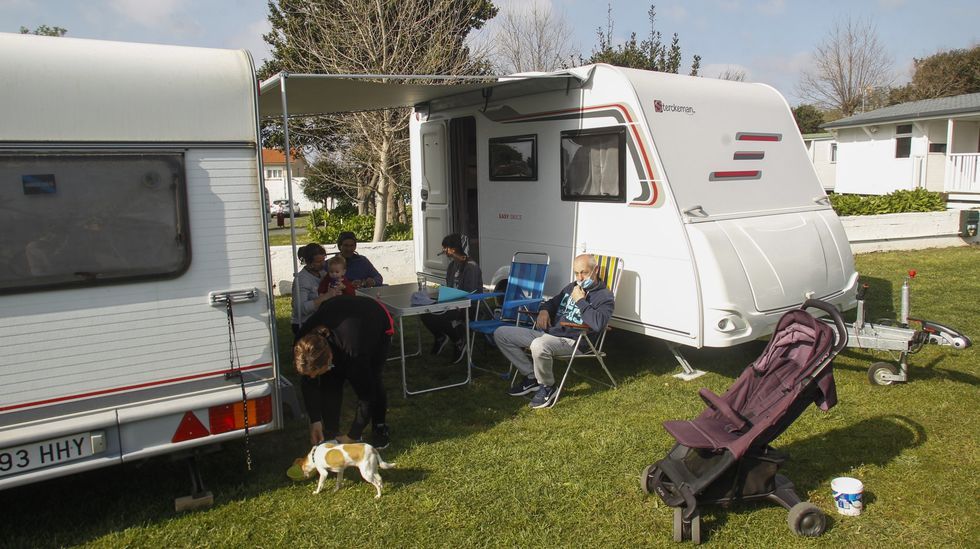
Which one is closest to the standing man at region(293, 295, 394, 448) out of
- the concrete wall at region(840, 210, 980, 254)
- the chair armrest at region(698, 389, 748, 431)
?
the chair armrest at region(698, 389, 748, 431)

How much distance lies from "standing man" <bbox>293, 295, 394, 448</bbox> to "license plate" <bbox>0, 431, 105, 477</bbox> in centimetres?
A: 107

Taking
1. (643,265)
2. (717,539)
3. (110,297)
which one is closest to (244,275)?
(110,297)

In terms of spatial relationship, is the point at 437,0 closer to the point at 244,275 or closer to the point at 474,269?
the point at 474,269

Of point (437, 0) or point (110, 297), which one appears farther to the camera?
point (437, 0)

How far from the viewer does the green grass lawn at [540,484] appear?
3516mm

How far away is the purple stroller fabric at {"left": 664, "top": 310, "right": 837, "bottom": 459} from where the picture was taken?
11.3ft

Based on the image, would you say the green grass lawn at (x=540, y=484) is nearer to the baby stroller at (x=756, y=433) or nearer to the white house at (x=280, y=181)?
the baby stroller at (x=756, y=433)

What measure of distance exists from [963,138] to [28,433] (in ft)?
65.9

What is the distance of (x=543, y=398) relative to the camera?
5.30 meters

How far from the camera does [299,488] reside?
403 cm

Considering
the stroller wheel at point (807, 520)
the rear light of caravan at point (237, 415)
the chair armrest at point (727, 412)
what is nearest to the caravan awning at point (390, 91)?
the rear light of caravan at point (237, 415)

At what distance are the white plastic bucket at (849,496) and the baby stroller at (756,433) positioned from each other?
Answer: 21 centimetres

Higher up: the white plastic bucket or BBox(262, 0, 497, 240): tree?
BBox(262, 0, 497, 240): tree

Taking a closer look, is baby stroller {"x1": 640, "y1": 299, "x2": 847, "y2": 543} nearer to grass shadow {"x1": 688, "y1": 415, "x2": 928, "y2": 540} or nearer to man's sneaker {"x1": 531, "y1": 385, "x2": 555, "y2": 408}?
grass shadow {"x1": 688, "y1": 415, "x2": 928, "y2": 540}
